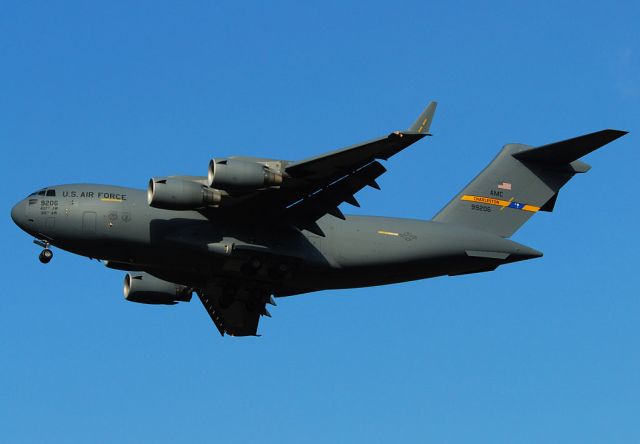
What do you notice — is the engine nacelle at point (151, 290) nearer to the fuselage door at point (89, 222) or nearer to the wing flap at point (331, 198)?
the wing flap at point (331, 198)

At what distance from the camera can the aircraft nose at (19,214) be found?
66.2 ft

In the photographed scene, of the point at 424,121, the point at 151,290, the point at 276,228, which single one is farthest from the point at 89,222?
the point at 424,121

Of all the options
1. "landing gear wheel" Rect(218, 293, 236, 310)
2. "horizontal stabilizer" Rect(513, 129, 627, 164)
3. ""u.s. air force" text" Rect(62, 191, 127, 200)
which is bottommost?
"landing gear wheel" Rect(218, 293, 236, 310)

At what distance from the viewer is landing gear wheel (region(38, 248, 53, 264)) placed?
67.3ft

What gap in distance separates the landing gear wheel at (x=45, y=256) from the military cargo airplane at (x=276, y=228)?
0.06ft

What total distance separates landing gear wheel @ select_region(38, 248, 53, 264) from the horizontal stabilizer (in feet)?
31.1

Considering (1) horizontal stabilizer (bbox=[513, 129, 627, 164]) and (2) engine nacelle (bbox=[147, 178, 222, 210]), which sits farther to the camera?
(1) horizontal stabilizer (bbox=[513, 129, 627, 164])

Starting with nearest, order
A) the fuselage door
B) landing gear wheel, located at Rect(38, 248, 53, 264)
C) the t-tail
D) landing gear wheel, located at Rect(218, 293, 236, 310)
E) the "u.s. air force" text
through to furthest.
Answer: the fuselage door
the "u.s. air force" text
landing gear wheel, located at Rect(38, 248, 53, 264)
landing gear wheel, located at Rect(218, 293, 236, 310)
the t-tail

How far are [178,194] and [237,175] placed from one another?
1093mm

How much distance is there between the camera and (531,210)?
23453 millimetres

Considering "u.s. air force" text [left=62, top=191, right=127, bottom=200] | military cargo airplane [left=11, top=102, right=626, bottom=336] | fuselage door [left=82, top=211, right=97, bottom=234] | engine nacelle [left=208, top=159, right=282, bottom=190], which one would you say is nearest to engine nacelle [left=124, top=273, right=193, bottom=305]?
military cargo airplane [left=11, top=102, right=626, bottom=336]

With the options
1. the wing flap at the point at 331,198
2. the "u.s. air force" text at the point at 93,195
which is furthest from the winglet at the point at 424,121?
the "u.s. air force" text at the point at 93,195

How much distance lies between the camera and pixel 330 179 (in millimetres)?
20125

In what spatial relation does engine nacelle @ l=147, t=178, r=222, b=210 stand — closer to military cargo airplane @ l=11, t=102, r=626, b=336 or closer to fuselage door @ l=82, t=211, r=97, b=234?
military cargo airplane @ l=11, t=102, r=626, b=336
